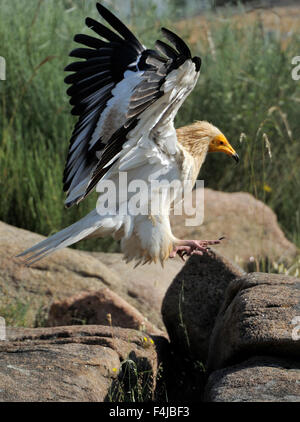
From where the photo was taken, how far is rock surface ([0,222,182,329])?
181 inches

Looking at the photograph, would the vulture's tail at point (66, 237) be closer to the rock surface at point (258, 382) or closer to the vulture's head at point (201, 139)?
the vulture's head at point (201, 139)

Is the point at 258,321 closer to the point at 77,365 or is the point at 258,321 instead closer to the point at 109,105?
the point at 77,365

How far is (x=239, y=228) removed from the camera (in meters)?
6.20

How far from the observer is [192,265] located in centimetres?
427

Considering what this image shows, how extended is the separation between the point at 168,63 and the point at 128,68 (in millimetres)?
803

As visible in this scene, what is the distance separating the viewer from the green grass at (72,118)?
5.79 metres

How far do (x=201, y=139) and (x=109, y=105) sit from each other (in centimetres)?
82

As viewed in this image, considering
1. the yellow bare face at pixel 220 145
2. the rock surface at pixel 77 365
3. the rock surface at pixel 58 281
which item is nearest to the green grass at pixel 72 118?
the rock surface at pixel 58 281

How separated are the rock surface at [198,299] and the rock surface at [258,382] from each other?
935 mm
